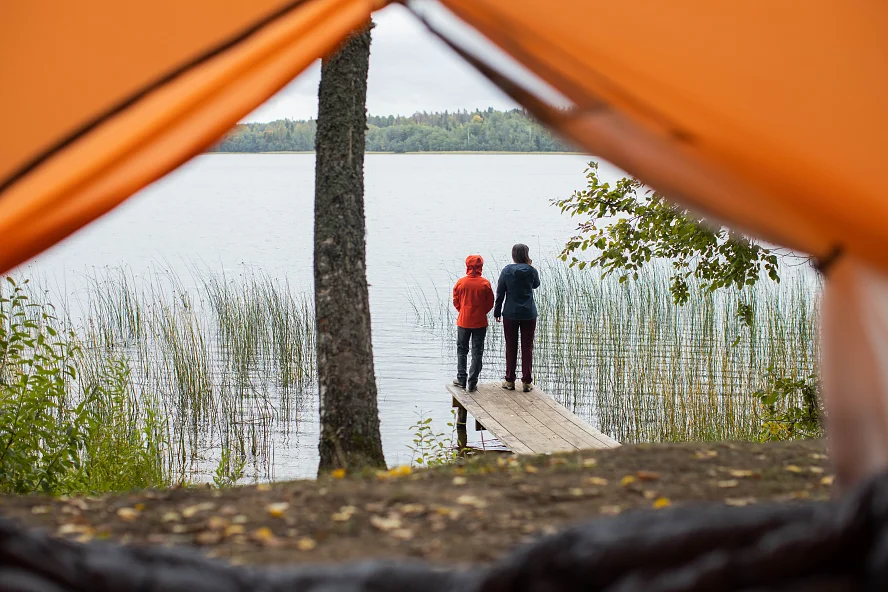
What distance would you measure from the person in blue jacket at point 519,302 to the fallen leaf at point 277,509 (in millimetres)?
3993

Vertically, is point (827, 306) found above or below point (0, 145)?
below

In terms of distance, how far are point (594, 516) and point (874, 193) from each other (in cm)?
110

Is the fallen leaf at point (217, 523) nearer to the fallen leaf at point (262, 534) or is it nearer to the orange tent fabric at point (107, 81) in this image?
the fallen leaf at point (262, 534)

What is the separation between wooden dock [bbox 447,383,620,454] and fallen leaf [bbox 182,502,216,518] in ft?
9.45

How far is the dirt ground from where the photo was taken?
2172mm

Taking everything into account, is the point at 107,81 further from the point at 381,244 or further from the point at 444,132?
the point at 444,132

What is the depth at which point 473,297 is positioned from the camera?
6.68 m

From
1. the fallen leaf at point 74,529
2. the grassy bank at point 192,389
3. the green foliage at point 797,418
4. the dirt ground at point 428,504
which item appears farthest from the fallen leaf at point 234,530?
the green foliage at point 797,418

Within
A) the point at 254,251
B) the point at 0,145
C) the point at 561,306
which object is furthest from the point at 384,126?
the point at 0,145

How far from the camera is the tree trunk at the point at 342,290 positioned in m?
3.74

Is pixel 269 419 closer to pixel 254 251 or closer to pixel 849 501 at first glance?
pixel 849 501

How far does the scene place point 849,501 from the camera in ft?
4.93

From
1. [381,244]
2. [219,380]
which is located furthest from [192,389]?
[381,244]

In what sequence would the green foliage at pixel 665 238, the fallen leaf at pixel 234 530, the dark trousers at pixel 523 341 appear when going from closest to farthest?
1. the fallen leaf at pixel 234 530
2. the green foliage at pixel 665 238
3. the dark trousers at pixel 523 341
